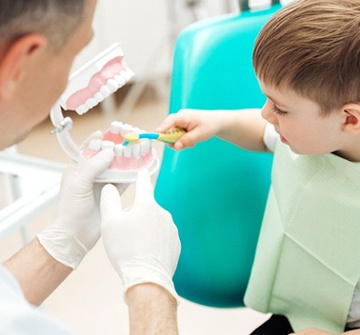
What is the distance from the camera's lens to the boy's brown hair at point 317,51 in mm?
930

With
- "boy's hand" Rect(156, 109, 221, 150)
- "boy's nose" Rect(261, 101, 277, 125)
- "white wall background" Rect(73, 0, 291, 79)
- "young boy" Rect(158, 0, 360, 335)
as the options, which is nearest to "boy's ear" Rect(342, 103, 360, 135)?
"young boy" Rect(158, 0, 360, 335)

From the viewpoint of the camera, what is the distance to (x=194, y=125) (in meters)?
1.17

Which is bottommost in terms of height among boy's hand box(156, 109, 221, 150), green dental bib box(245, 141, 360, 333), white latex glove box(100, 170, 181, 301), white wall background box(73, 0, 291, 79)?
white wall background box(73, 0, 291, 79)

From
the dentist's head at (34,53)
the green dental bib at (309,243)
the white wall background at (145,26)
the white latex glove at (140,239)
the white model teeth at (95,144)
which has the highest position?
the dentist's head at (34,53)

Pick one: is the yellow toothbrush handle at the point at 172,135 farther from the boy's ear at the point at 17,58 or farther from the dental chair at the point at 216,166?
the boy's ear at the point at 17,58

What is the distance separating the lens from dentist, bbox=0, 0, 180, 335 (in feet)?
2.26

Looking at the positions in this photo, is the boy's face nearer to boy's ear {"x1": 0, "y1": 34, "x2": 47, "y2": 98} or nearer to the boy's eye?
the boy's eye

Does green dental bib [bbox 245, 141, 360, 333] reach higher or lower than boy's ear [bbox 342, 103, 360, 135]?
lower

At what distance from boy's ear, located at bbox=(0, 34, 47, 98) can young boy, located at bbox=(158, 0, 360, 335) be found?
410 mm

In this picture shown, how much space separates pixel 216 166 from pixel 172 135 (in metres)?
0.16

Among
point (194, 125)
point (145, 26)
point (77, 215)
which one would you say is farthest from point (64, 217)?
point (145, 26)

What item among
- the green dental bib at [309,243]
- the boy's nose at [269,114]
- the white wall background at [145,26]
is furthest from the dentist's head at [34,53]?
the white wall background at [145,26]

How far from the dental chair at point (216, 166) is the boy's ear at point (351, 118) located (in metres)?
0.29

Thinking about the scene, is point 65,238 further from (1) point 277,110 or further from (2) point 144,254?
(1) point 277,110
